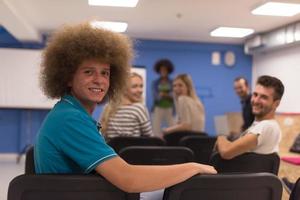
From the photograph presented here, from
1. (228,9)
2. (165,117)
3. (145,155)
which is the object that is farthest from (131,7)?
(145,155)

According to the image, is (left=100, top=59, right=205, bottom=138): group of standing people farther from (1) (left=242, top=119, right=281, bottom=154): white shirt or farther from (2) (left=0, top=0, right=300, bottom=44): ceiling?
(2) (left=0, top=0, right=300, bottom=44): ceiling

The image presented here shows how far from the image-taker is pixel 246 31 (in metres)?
6.37

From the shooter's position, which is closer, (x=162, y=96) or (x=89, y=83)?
(x=89, y=83)

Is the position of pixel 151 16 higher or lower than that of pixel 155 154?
higher

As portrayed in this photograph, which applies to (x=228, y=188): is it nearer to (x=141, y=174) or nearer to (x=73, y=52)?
(x=141, y=174)

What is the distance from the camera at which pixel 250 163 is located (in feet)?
6.79

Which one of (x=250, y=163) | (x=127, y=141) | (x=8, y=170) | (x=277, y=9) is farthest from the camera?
(x=8, y=170)

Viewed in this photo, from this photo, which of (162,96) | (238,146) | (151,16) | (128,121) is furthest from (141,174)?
(162,96)

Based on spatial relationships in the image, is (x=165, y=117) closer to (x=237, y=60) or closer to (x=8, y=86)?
(x=237, y=60)

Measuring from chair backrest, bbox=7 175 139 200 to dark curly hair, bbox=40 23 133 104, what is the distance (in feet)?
1.58

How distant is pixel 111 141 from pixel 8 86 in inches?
185

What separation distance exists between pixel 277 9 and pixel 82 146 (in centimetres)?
431

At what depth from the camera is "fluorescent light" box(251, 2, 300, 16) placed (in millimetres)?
4539

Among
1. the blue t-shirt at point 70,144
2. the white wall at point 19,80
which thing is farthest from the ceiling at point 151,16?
the blue t-shirt at point 70,144
